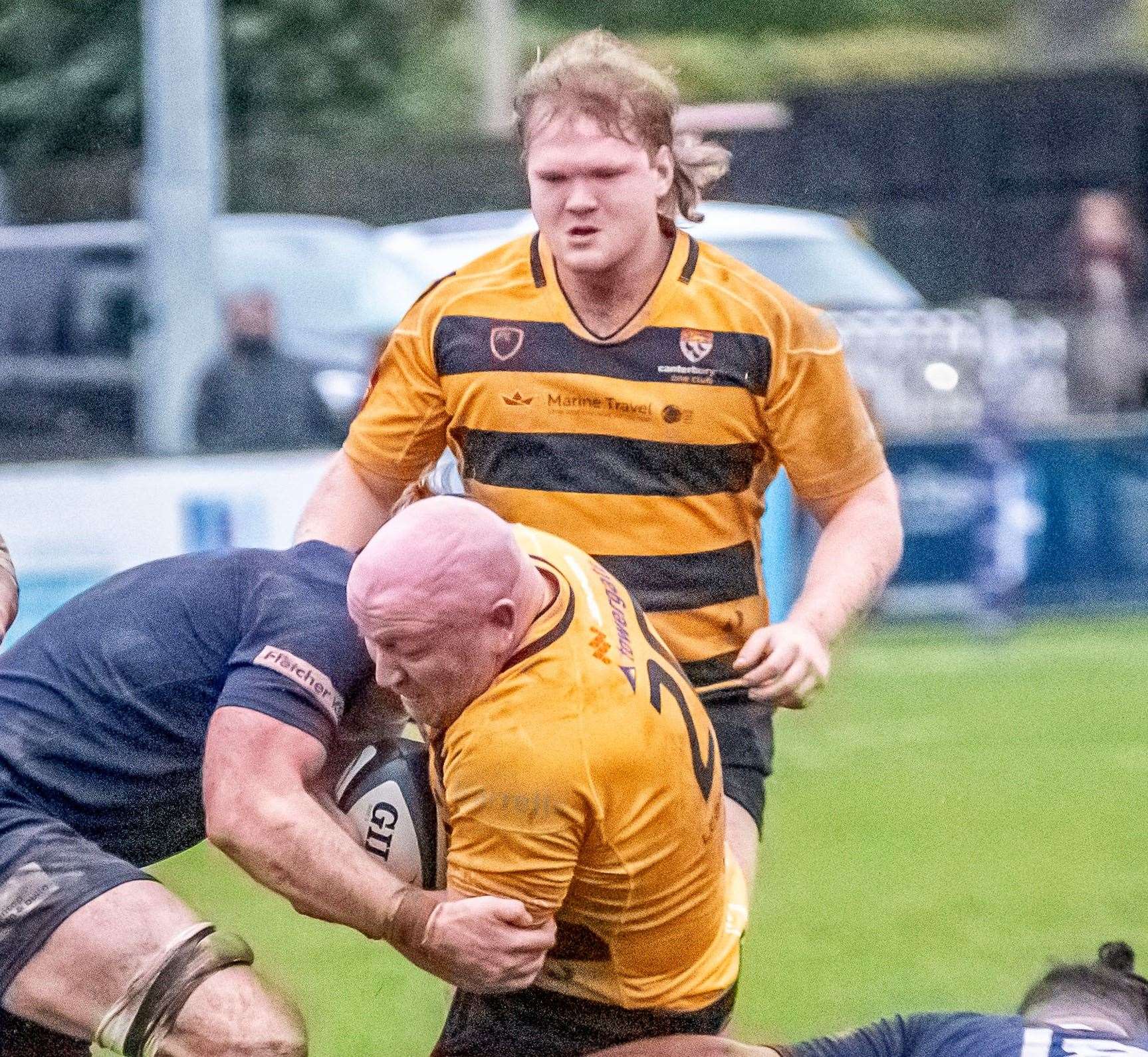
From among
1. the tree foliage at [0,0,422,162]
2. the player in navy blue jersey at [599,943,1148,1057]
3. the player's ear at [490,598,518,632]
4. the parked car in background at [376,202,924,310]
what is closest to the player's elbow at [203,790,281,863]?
the player's ear at [490,598,518,632]

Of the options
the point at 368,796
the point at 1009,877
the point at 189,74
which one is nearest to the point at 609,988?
the point at 368,796

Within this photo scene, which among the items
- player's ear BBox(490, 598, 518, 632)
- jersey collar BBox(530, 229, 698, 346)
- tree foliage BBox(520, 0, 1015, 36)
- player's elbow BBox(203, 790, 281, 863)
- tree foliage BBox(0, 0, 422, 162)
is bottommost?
player's elbow BBox(203, 790, 281, 863)

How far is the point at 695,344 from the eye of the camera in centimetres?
396

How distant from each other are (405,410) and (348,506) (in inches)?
9.3

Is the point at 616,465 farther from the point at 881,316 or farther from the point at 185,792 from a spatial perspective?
the point at 881,316

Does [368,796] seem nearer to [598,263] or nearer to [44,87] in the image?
[598,263]

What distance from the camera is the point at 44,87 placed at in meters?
14.0

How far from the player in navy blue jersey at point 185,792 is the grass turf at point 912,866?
171 centimetres

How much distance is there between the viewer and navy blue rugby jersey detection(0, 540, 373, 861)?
3.39 metres

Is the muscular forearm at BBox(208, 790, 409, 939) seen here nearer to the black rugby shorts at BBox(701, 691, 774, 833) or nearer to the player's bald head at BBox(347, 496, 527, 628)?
the player's bald head at BBox(347, 496, 527, 628)

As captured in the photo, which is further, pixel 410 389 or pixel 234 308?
pixel 234 308

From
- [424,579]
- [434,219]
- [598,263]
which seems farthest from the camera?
[434,219]

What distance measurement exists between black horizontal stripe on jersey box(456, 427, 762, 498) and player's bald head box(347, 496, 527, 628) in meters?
0.79

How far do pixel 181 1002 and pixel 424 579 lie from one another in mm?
788
